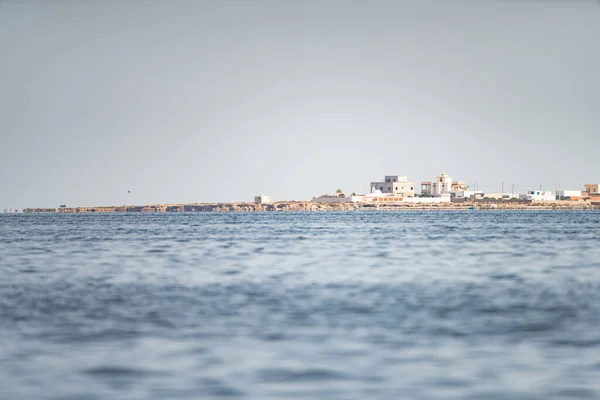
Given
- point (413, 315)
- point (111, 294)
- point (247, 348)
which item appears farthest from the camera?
point (111, 294)

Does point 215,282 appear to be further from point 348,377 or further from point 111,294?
point 348,377

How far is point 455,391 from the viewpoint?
39.5ft

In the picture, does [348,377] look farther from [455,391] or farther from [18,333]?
[18,333]

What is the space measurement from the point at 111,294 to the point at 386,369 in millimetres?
12872

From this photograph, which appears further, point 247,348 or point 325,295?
point 325,295

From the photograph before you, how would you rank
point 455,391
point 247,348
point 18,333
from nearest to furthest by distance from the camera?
1. point 455,391
2. point 247,348
3. point 18,333

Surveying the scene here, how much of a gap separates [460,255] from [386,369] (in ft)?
87.4

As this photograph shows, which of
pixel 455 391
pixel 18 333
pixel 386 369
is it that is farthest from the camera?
pixel 18 333

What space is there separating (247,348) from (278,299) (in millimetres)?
7042

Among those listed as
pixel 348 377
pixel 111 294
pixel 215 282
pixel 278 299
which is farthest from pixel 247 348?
pixel 215 282

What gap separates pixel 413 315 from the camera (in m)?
19.0

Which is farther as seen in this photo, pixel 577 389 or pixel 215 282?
pixel 215 282

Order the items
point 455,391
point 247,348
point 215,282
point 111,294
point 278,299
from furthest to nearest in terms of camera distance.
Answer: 1. point 215,282
2. point 111,294
3. point 278,299
4. point 247,348
5. point 455,391

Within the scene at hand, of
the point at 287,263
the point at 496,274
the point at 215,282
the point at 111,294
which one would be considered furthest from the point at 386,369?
the point at 287,263
